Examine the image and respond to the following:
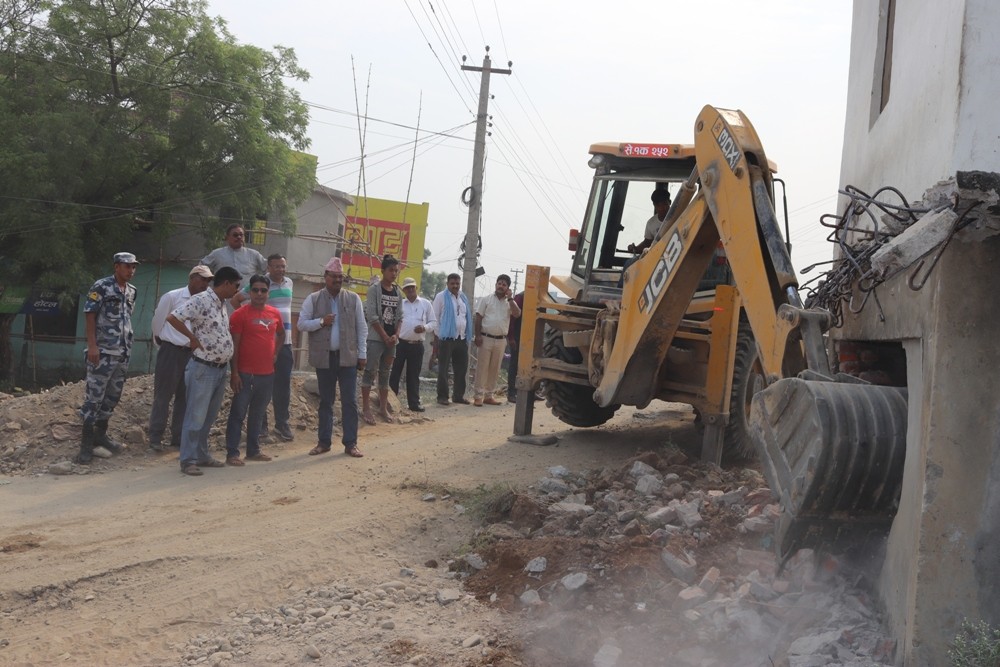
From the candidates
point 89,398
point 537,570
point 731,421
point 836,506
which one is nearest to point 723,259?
point 731,421

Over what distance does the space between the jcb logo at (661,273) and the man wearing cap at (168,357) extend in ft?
13.0

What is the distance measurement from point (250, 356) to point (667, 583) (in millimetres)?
5024

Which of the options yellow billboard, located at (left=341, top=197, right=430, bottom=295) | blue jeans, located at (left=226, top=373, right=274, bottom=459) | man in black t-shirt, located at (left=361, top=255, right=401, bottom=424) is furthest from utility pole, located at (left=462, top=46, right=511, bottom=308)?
blue jeans, located at (left=226, top=373, right=274, bottom=459)

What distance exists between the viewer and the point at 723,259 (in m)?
9.15

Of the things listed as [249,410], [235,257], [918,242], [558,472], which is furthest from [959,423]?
[235,257]

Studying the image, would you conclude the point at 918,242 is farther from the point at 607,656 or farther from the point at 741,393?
the point at 741,393

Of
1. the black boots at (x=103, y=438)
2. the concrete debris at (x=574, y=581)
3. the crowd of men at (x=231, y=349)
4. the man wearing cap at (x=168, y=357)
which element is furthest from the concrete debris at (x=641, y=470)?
the black boots at (x=103, y=438)

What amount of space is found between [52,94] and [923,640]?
2152 cm

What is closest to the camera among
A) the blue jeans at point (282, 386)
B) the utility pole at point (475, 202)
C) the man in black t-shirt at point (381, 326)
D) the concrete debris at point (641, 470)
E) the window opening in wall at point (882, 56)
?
the window opening in wall at point (882, 56)

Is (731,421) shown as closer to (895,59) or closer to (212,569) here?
(895,59)

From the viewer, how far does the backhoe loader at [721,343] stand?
4242 mm

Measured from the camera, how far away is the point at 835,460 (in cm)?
412

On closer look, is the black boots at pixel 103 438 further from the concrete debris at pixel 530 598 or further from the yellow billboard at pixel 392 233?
the yellow billboard at pixel 392 233

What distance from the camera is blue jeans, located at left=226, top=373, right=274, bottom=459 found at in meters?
8.89
